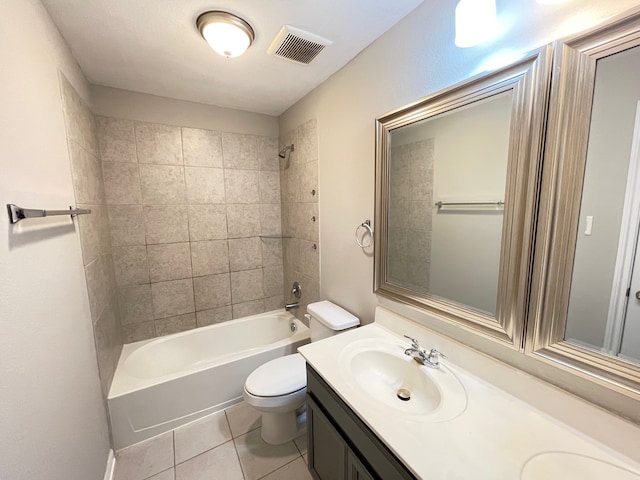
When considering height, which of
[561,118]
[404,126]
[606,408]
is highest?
[404,126]

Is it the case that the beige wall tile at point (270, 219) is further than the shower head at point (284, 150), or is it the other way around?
the beige wall tile at point (270, 219)

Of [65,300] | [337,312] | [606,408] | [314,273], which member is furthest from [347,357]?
[65,300]

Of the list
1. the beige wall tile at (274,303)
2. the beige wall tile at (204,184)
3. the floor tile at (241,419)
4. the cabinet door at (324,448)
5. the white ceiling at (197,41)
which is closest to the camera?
the cabinet door at (324,448)

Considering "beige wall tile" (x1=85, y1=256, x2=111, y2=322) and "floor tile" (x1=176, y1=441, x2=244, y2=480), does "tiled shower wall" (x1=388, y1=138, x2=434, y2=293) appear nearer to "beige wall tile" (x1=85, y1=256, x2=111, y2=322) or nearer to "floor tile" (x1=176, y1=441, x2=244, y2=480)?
"floor tile" (x1=176, y1=441, x2=244, y2=480)

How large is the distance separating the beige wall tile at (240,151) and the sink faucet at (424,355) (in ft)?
6.98

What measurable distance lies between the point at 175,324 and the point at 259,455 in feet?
4.40

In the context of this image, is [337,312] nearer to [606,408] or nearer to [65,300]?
[606,408]

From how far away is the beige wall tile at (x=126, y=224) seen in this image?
2023mm

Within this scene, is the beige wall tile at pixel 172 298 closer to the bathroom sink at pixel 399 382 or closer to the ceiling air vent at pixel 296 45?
the bathroom sink at pixel 399 382

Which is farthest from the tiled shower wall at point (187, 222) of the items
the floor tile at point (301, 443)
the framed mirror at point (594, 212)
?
the framed mirror at point (594, 212)

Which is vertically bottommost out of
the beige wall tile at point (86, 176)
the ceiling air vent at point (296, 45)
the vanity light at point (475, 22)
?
the beige wall tile at point (86, 176)

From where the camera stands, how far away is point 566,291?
784 millimetres

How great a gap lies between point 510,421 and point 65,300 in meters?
1.74

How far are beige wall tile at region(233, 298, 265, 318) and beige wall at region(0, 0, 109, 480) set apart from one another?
1308 mm
